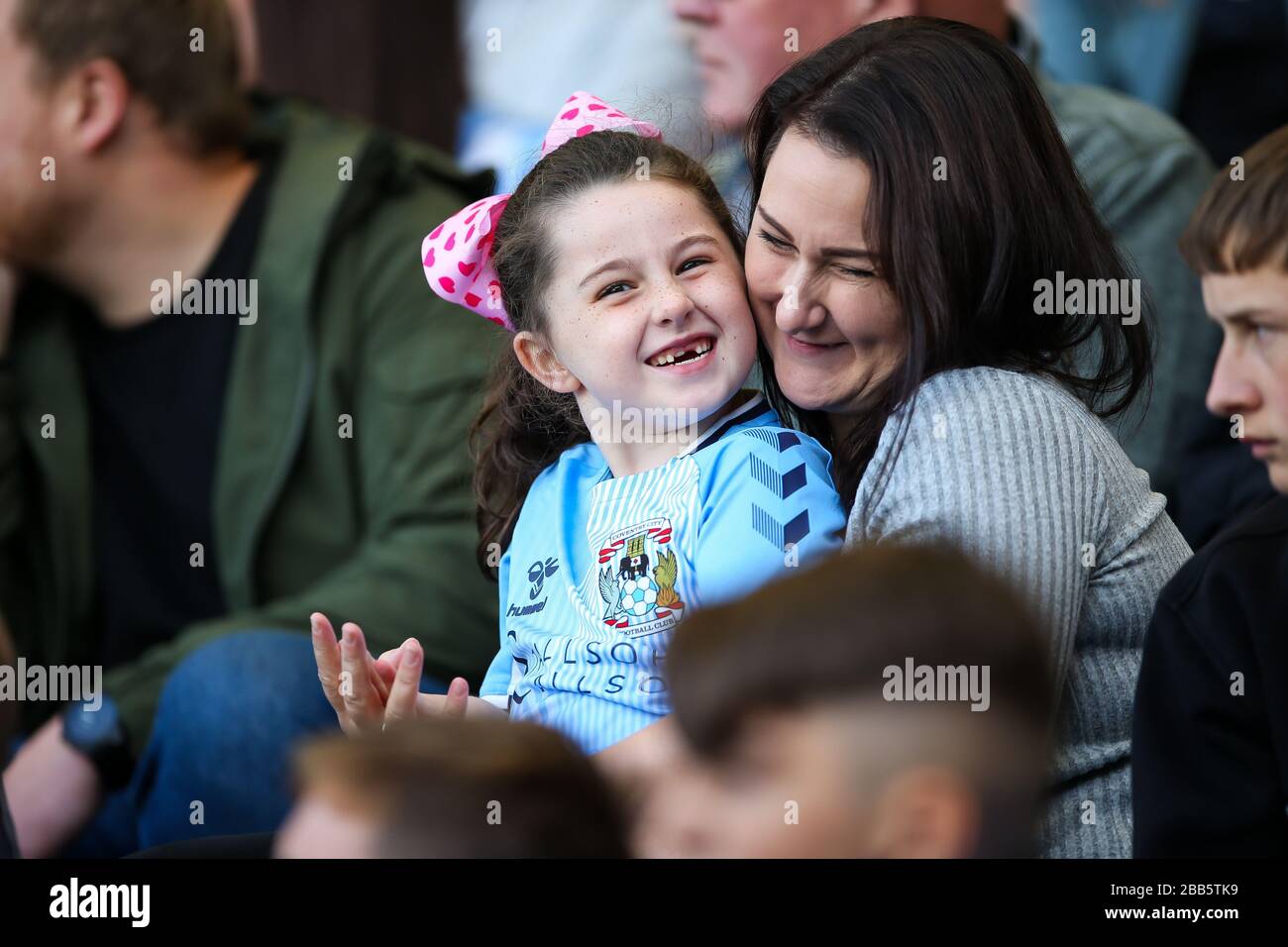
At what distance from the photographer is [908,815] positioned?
991mm

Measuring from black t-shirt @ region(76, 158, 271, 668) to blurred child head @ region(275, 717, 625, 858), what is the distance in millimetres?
1786

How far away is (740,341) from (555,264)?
0.24 m

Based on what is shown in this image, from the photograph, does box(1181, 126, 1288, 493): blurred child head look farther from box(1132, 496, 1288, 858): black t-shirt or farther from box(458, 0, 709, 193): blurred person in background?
box(458, 0, 709, 193): blurred person in background

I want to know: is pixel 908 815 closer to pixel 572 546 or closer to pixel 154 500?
pixel 572 546

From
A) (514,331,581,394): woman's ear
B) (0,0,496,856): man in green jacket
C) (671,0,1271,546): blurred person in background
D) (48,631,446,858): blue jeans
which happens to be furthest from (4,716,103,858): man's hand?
(671,0,1271,546): blurred person in background

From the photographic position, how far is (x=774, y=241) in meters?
1.69

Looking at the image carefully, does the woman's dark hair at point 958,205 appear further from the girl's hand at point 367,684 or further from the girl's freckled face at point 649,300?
the girl's hand at point 367,684

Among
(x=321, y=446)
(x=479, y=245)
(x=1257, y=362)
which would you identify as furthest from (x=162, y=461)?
(x=1257, y=362)

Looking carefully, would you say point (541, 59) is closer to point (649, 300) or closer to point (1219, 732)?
point (649, 300)

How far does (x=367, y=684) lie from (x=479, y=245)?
1.85 feet

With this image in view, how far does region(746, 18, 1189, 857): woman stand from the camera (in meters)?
1.47
